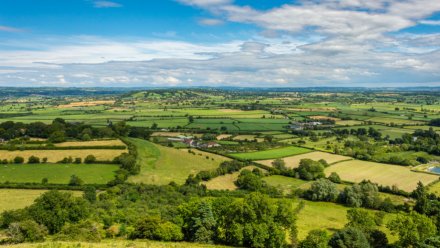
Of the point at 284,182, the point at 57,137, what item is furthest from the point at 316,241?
the point at 57,137

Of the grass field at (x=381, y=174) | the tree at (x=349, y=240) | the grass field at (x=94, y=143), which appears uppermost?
the grass field at (x=94, y=143)

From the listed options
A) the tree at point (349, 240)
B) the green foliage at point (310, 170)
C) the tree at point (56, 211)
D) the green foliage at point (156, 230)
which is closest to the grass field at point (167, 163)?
the green foliage at point (310, 170)

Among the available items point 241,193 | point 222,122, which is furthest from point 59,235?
point 222,122

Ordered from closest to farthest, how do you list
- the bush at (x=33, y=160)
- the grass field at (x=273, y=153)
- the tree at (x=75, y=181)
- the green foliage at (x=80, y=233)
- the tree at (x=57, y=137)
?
the green foliage at (x=80, y=233) → the tree at (x=75, y=181) → the bush at (x=33, y=160) → the grass field at (x=273, y=153) → the tree at (x=57, y=137)

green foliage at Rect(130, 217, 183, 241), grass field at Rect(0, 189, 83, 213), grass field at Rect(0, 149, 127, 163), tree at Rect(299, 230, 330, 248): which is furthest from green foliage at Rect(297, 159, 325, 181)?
grass field at Rect(0, 189, 83, 213)

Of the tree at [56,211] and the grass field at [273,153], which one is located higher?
the tree at [56,211]

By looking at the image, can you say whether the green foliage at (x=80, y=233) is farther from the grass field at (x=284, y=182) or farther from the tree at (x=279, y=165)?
the tree at (x=279, y=165)
